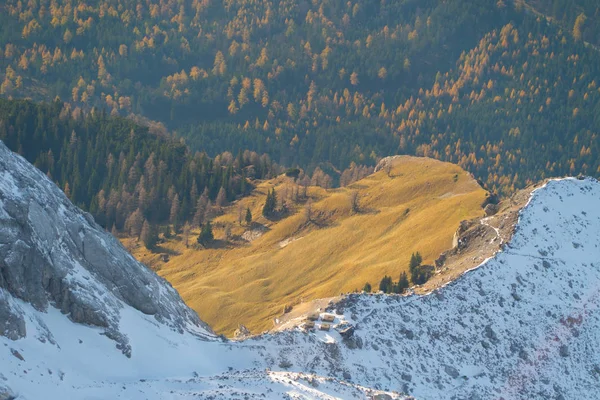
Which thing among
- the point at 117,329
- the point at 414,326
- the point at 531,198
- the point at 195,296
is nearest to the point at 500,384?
the point at 414,326

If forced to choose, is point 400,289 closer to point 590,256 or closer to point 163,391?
point 590,256

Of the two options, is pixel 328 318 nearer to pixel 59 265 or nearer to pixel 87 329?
pixel 87 329

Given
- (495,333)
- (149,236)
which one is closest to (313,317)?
(495,333)

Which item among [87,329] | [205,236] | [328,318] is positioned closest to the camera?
[87,329]

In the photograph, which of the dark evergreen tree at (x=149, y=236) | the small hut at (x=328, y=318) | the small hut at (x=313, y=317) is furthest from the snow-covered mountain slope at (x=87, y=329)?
the dark evergreen tree at (x=149, y=236)

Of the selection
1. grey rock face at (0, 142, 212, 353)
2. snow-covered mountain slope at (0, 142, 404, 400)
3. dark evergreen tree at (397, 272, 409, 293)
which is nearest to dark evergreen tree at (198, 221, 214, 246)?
dark evergreen tree at (397, 272, 409, 293)

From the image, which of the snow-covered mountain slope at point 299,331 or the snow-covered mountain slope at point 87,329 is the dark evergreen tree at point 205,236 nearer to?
the snow-covered mountain slope at point 299,331

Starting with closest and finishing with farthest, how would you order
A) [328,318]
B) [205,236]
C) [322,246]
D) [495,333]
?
[328,318]
[495,333]
[322,246]
[205,236]
